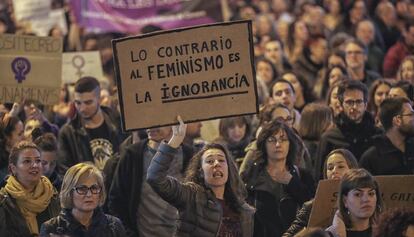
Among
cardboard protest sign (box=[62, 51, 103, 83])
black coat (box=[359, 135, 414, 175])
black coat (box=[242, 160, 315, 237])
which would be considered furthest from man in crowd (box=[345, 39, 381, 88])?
black coat (box=[242, 160, 315, 237])

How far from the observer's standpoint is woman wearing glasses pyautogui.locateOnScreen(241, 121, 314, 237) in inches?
440

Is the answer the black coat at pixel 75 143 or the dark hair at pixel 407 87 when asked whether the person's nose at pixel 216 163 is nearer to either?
the black coat at pixel 75 143

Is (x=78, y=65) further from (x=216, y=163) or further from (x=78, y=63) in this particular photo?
(x=216, y=163)

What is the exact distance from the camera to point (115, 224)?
400 inches

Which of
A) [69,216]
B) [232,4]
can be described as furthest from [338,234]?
[232,4]

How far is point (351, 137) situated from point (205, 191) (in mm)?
2384

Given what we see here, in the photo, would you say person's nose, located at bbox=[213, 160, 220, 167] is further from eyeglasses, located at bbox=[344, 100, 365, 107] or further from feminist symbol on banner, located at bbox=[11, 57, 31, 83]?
feminist symbol on banner, located at bbox=[11, 57, 31, 83]

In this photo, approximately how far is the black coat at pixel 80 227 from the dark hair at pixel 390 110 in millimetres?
2838

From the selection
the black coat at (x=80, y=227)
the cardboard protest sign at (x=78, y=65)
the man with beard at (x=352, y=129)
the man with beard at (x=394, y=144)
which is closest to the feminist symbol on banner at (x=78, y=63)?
the cardboard protest sign at (x=78, y=65)

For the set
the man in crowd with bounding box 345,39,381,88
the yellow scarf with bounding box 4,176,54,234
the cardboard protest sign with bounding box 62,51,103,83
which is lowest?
the yellow scarf with bounding box 4,176,54,234

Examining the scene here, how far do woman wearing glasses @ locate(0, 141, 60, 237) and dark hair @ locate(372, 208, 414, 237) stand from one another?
2.82 metres

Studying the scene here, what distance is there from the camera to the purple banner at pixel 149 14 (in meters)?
17.8

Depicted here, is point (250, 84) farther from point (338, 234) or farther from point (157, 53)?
point (338, 234)

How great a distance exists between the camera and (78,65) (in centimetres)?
1591
